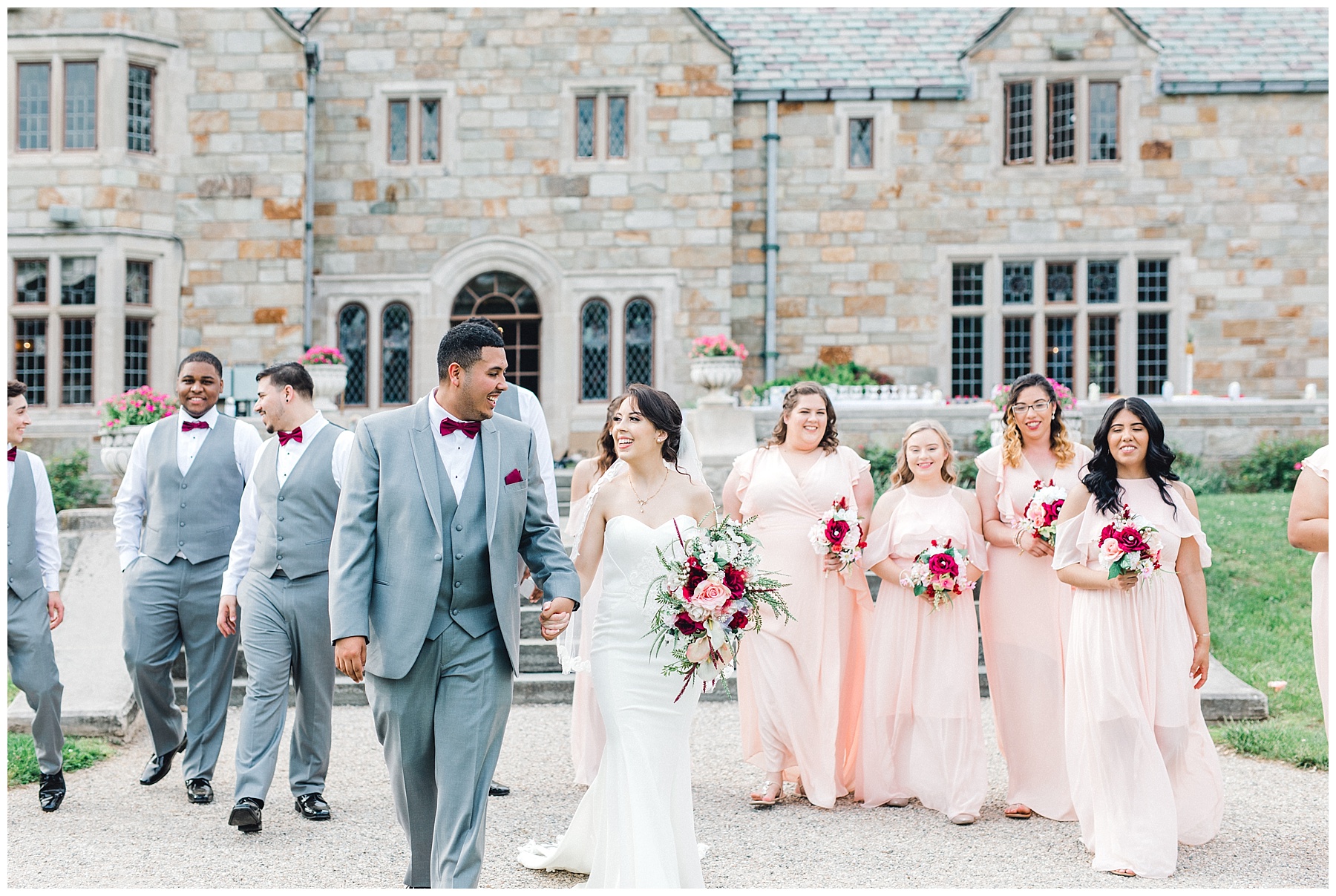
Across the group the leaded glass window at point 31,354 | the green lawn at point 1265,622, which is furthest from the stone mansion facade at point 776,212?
the green lawn at point 1265,622

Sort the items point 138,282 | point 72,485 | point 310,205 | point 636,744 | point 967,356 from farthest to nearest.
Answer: point 967,356
point 310,205
point 138,282
point 72,485
point 636,744

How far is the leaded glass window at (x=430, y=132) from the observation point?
16188 mm

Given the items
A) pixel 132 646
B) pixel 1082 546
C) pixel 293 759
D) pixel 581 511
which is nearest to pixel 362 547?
pixel 581 511

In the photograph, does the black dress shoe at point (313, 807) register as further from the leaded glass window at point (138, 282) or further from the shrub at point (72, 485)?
the leaded glass window at point (138, 282)

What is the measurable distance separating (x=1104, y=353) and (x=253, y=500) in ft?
45.4

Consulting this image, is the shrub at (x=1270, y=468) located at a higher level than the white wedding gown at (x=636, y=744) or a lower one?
higher

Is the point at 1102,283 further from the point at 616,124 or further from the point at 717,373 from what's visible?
the point at 717,373

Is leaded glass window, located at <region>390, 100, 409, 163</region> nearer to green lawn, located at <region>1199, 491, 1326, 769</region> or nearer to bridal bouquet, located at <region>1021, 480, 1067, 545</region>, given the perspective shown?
green lawn, located at <region>1199, 491, 1326, 769</region>

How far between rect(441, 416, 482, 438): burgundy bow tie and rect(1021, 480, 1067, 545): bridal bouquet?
9.55 ft

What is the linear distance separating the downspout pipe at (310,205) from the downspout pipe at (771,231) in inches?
245

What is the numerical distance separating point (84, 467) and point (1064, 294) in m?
12.9

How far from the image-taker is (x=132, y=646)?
5703 mm

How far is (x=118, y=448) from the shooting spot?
1007cm

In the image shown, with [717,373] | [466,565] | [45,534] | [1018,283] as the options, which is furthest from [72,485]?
[1018,283]
